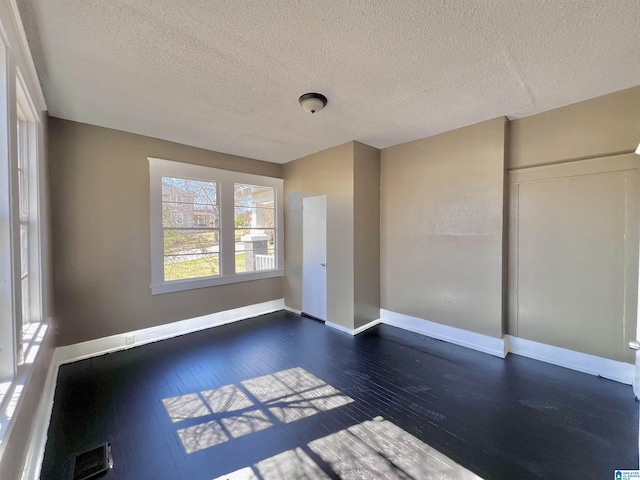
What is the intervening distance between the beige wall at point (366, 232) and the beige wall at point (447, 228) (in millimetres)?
126

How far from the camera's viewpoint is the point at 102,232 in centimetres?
320

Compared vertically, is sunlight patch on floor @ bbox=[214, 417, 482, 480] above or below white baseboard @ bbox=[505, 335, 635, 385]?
below

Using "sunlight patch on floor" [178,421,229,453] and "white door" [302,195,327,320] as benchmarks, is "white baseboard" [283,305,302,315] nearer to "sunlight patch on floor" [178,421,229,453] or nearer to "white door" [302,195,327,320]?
"white door" [302,195,327,320]

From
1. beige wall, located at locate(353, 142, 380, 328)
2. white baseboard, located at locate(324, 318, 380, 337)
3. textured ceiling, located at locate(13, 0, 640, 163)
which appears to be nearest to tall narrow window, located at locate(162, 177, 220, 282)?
textured ceiling, located at locate(13, 0, 640, 163)

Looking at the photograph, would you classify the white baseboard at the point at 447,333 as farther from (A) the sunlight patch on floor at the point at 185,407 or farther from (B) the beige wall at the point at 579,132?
(A) the sunlight patch on floor at the point at 185,407

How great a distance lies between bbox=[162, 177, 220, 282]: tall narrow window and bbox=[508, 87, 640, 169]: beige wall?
4.09m

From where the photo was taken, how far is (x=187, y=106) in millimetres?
2689

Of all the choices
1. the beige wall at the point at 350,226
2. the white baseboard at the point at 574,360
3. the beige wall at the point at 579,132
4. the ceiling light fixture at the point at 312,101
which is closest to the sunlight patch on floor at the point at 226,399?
the beige wall at the point at 350,226

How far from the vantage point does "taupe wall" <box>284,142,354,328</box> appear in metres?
3.87

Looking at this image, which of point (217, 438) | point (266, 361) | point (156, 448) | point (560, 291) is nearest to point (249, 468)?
point (217, 438)

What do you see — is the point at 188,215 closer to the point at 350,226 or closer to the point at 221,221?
the point at 221,221

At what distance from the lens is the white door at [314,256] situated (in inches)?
168

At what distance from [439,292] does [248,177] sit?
3.45 m

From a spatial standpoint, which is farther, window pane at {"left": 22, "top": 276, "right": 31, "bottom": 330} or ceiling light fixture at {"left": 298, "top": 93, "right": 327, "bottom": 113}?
ceiling light fixture at {"left": 298, "top": 93, "right": 327, "bottom": 113}
